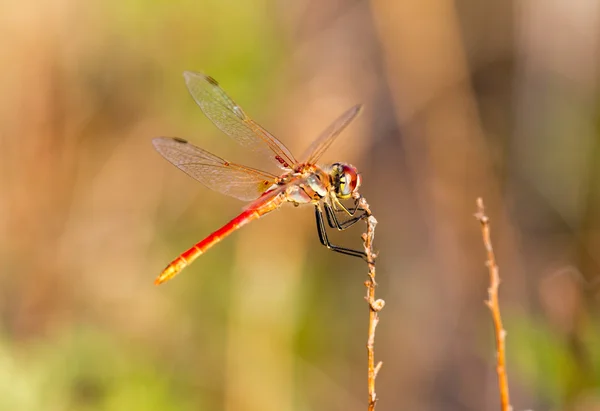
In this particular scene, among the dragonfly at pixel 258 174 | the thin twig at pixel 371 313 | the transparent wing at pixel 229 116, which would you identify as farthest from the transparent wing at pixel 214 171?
the thin twig at pixel 371 313

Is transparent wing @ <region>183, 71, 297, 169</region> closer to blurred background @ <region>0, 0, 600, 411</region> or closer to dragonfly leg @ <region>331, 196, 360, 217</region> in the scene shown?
dragonfly leg @ <region>331, 196, 360, 217</region>

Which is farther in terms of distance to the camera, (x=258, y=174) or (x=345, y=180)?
(x=258, y=174)

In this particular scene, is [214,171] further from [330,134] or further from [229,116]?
[330,134]

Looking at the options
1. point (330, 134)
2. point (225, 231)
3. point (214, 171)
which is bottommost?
point (225, 231)

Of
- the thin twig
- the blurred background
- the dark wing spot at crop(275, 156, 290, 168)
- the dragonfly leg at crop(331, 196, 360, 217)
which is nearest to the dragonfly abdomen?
the dark wing spot at crop(275, 156, 290, 168)

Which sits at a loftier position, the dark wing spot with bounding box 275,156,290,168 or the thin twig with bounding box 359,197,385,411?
the dark wing spot with bounding box 275,156,290,168

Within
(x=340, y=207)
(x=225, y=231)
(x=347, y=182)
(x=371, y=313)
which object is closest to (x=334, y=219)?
(x=340, y=207)

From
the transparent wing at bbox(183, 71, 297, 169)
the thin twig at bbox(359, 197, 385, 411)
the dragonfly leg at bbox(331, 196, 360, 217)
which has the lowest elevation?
the thin twig at bbox(359, 197, 385, 411)
